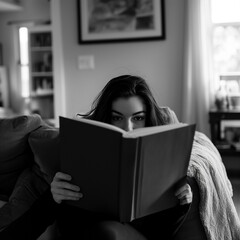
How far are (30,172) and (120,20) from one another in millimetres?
2141

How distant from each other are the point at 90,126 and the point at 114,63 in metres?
2.64

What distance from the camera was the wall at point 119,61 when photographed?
3461mm

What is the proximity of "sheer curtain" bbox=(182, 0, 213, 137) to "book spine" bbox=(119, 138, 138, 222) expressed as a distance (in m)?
2.42

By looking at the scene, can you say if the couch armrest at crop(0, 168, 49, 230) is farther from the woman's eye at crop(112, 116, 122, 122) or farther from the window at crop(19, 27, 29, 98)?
the window at crop(19, 27, 29, 98)

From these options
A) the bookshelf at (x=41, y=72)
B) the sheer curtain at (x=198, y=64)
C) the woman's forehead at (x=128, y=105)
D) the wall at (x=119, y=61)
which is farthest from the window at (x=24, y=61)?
the woman's forehead at (x=128, y=105)

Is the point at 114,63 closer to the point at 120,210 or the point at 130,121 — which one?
the point at 130,121

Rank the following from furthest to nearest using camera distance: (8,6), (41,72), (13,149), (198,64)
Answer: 1. (41,72)
2. (8,6)
3. (198,64)
4. (13,149)

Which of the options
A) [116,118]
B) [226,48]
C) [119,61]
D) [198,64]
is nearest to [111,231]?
[116,118]

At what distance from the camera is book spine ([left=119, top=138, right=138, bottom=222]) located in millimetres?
1012

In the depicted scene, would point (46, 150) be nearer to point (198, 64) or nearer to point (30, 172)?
point (30, 172)

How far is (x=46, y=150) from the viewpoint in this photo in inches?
65.7

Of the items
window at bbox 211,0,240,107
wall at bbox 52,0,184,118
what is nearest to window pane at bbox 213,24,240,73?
window at bbox 211,0,240,107

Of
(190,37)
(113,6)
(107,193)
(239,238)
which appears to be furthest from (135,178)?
(113,6)

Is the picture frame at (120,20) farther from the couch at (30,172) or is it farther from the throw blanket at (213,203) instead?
the throw blanket at (213,203)
